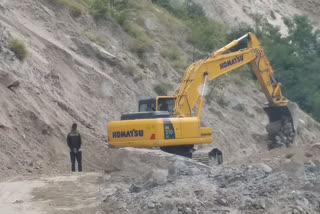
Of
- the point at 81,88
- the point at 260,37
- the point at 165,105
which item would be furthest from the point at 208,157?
→ the point at 260,37

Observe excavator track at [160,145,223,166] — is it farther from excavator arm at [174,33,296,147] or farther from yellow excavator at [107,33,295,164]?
excavator arm at [174,33,296,147]

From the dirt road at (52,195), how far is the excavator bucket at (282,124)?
516 inches

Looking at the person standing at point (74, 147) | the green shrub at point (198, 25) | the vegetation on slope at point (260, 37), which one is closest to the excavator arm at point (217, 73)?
the person standing at point (74, 147)

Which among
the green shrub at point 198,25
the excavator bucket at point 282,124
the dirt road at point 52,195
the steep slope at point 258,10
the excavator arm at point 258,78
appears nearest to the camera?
the dirt road at point 52,195

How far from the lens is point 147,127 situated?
765 inches

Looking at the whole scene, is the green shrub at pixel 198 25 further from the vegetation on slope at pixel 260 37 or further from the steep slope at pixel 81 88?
the steep slope at pixel 81 88

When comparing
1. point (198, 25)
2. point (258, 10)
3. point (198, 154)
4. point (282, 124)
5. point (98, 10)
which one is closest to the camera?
point (198, 154)

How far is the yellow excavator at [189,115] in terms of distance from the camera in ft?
64.1

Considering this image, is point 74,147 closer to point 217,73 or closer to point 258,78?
point 217,73

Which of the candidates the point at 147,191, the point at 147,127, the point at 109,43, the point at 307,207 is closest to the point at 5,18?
the point at 109,43

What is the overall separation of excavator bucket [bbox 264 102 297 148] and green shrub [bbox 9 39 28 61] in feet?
32.8

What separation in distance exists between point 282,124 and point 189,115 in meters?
8.37

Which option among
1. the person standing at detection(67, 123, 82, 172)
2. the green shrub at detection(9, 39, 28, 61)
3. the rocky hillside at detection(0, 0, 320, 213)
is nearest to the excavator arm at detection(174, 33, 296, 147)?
the rocky hillside at detection(0, 0, 320, 213)

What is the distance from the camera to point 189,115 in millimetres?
22203
